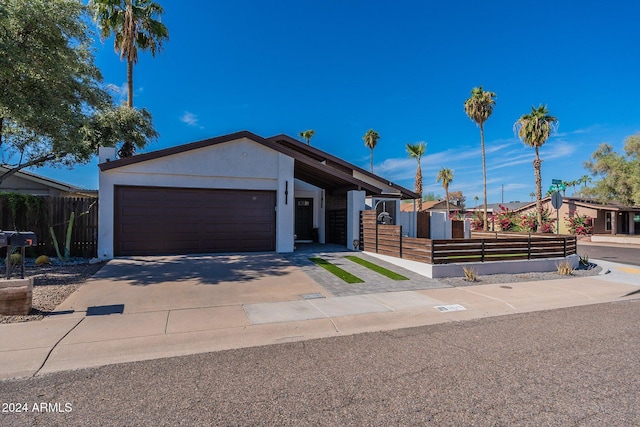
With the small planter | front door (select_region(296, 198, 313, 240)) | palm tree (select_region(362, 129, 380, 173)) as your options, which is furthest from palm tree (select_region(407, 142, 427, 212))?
the small planter

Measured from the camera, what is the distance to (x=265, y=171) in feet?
42.6

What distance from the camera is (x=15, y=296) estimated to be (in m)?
5.50

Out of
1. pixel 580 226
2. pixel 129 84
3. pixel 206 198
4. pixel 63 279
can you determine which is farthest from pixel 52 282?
pixel 580 226

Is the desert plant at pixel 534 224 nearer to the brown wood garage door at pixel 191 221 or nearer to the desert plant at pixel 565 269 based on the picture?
the desert plant at pixel 565 269

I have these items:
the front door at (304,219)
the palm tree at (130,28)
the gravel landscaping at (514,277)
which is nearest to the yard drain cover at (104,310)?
the gravel landscaping at (514,277)

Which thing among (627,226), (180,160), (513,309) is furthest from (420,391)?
(627,226)

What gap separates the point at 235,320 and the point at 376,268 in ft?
18.8

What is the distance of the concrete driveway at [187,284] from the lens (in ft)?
21.6

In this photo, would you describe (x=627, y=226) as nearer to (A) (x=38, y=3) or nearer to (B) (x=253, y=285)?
(B) (x=253, y=285)

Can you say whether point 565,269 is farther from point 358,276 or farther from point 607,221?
point 607,221

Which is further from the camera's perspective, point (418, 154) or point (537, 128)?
point (418, 154)

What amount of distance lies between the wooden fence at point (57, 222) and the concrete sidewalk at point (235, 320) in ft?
15.6

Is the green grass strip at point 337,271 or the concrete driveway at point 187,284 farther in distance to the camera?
Result: the green grass strip at point 337,271

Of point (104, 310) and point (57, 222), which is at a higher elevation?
point (57, 222)
